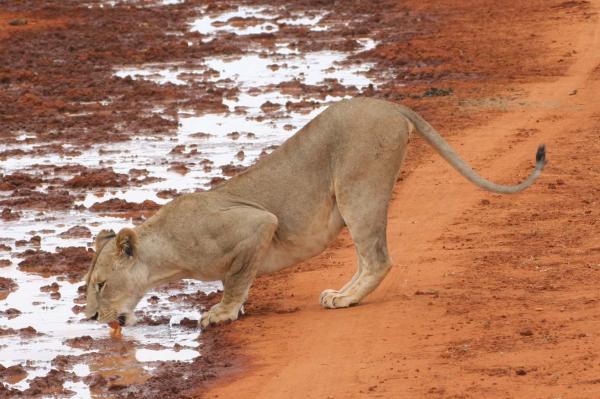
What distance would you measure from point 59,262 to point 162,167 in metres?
3.99

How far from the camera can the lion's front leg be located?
10102 millimetres

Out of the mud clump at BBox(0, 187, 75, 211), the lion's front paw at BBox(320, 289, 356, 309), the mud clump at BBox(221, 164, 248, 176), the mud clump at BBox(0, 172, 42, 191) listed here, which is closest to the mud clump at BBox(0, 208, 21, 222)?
the mud clump at BBox(0, 187, 75, 211)

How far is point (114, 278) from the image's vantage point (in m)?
10.0

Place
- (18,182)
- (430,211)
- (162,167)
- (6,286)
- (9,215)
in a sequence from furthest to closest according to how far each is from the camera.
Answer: (162,167) < (18,182) < (9,215) < (430,211) < (6,286)

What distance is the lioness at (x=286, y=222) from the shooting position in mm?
10031

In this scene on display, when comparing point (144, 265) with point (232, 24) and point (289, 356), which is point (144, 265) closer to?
point (289, 356)

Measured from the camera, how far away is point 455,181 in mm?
14078

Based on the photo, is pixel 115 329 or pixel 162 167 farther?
pixel 162 167

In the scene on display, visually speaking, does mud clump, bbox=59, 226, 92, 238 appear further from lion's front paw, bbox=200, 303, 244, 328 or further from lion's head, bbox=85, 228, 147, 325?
lion's front paw, bbox=200, 303, 244, 328

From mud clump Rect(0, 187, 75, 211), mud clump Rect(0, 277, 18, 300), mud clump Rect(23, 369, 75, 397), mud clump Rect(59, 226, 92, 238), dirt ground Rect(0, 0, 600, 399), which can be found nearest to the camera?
dirt ground Rect(0, 0, 600, 399)

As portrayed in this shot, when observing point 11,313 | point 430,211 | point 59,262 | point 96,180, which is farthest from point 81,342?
point 96,180

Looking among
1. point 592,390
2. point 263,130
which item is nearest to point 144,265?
point 592,390

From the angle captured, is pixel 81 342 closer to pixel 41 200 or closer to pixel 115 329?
pixel 115 329

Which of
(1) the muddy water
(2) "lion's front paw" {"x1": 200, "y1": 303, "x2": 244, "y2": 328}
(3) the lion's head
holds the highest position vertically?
(3) the lion's head
